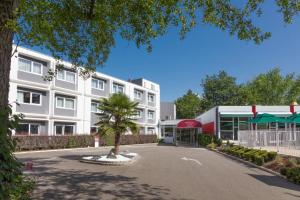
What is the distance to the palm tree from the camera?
20891 mm

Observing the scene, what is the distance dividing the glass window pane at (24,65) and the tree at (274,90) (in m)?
54.3

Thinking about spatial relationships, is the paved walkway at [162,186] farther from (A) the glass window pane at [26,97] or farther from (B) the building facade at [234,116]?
(B) the building facade at [234,116]

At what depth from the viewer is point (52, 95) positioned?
35.0 m

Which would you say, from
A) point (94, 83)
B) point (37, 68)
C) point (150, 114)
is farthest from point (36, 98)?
point (150, 114)

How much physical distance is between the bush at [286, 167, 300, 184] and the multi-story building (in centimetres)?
1602

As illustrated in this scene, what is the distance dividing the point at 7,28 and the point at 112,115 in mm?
16077

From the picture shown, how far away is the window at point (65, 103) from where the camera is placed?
36.8 m

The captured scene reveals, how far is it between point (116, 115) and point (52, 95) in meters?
16.3

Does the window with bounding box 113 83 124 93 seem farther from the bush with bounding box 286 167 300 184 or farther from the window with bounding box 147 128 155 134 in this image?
the bush with bounding box 286 167 300 184

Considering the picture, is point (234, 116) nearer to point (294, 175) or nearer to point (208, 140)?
point (208, 140)

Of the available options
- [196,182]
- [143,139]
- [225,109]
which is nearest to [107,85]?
[143,139]

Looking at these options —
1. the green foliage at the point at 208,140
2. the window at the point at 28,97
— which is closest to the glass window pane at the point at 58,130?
the window at the point at 28,97

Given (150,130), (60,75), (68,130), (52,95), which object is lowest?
(150,130)

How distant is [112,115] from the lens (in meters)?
21.3
